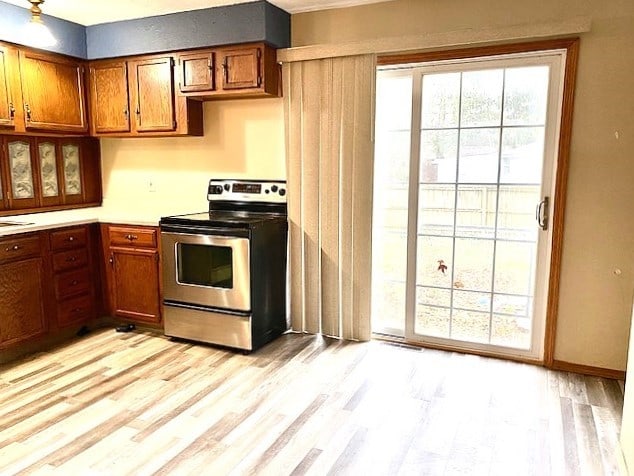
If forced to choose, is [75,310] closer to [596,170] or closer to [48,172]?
[48,172]

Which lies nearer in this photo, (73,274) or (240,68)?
(240,68)

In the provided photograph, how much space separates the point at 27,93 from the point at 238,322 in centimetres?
226

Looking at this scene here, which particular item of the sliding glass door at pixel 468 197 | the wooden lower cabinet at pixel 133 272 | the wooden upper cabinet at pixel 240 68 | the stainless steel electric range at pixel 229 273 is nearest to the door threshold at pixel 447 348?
the sliding glass door at pixel 468 197

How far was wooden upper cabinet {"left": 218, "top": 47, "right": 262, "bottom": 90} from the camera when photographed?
3389 mm

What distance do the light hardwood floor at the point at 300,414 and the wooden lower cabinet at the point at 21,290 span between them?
0.69 ft

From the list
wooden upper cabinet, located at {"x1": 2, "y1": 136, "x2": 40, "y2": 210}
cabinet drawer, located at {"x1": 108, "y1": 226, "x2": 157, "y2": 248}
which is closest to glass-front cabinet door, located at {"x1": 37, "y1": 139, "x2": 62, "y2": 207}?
wooden upper cabinet, located at {"x1": 2, "y1": 136, "x2": 40, "y2": 210}

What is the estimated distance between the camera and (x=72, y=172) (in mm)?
4191

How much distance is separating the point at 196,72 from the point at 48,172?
153 centimetres

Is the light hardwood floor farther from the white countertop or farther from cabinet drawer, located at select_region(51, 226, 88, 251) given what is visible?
the white countertop

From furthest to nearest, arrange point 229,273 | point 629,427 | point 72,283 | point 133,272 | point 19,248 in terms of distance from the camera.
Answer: point 133,272
point 72,283
point 229,273
point 19,248
point 629,427

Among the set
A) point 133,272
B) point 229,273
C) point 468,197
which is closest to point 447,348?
point 468,197

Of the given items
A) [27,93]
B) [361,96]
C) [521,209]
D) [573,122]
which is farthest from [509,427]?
[27,93]

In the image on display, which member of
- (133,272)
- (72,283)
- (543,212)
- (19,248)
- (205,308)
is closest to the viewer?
(543,212)

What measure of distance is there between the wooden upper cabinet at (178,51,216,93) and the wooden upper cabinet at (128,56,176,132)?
11 cm
